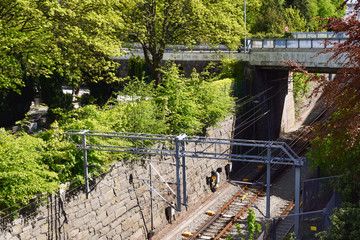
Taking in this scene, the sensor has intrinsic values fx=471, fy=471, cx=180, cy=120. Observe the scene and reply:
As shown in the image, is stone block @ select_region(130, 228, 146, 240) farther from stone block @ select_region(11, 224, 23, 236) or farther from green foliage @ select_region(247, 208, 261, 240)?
stone block @ select_region(11, 224, 23, 236)

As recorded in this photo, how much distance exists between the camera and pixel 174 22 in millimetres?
26312

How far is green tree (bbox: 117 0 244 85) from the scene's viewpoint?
84.5ft

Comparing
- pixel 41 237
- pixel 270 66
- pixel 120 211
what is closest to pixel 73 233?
pixel 41 237

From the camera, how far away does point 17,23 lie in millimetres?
19922

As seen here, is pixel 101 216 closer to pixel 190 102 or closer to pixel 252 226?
pixel 252 226

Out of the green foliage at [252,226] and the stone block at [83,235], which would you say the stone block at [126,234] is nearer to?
the stone block at [83,235]

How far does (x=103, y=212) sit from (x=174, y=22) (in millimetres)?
12754

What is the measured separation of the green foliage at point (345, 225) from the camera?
13596 mm

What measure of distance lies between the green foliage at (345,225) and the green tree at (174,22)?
47.5 ft

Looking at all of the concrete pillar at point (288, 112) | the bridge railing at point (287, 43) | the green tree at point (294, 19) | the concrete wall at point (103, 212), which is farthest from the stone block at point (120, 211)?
the green tree at point (294, 19)

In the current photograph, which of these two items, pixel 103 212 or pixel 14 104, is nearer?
pixel 103 212

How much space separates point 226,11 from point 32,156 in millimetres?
17066

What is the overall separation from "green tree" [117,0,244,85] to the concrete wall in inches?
312

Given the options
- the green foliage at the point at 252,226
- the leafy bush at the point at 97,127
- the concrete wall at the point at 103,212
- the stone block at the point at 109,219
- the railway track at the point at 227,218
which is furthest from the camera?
the railway track at the point at 227,218
